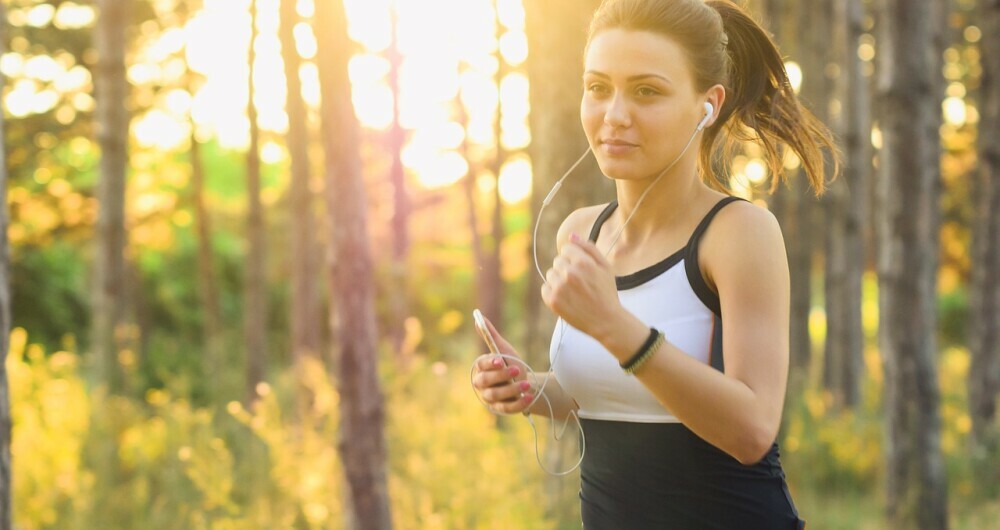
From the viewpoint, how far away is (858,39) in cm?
1133

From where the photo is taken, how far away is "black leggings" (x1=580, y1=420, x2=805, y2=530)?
220 cm

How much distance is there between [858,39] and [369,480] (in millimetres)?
7844

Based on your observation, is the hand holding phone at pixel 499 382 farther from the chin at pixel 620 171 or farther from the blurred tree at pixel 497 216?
the blurred tree at pixel 497 216

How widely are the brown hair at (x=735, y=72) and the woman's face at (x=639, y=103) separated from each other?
0.04 metres

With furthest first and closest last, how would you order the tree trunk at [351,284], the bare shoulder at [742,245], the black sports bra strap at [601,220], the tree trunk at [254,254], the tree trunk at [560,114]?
the tree trunk at [254,254] → the tree trunk at [560,114] → the tree trunk at [351,284] → the black sports bra strap at [601,220] → the bare shoulder at [742,245]

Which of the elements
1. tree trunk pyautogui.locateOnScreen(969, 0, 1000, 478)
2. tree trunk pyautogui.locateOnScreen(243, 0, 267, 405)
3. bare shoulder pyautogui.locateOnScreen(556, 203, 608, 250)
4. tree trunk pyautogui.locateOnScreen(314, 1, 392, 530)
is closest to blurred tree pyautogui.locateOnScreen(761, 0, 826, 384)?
tree trunk pyautogui.locateOnScreen(969, 0, 1000, 478)

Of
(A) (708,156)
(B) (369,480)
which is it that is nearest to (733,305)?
(A) (708,156)

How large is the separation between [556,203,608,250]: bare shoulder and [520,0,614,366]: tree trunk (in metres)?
3.01

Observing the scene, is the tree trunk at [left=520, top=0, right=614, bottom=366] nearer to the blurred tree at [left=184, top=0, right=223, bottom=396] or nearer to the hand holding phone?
the hand holding phone

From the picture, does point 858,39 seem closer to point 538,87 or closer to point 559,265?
point 538,87

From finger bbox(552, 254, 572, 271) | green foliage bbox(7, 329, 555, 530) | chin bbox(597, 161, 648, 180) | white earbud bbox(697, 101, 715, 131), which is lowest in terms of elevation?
green foliage bbox(7, 329, 555, 530)

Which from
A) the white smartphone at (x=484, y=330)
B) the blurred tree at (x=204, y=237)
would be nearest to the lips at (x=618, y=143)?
the white smartphone at (x=484, y=330)

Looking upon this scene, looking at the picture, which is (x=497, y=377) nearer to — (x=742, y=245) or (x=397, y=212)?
(x=742, y=245)

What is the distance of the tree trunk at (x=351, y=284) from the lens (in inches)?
218
